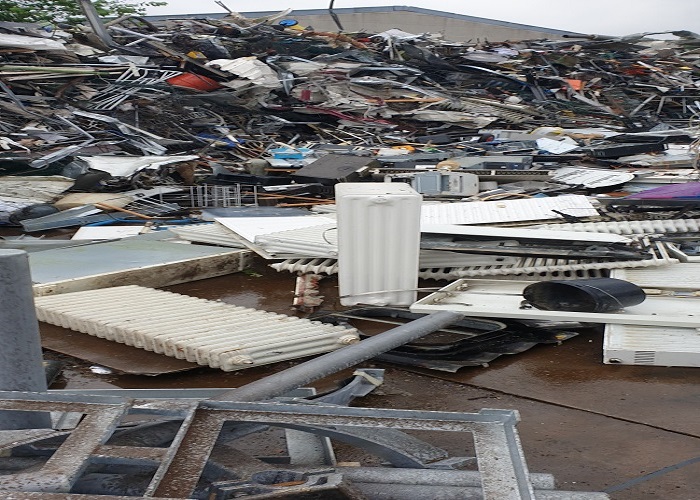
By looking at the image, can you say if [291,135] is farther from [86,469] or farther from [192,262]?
[86,469]

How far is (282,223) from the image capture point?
21.0 feet

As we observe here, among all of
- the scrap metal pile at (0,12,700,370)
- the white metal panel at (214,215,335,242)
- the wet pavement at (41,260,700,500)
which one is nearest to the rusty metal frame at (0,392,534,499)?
the wet pavement at (41,260,700,500)

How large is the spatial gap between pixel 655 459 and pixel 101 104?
11764 millimetres

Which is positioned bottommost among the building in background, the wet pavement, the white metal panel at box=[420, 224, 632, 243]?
the wet pavement

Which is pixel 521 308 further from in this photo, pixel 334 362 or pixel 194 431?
pixel 194 431

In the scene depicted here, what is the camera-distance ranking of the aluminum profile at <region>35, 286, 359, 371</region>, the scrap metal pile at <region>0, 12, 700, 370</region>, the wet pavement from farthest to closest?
the scrap metal pile at <region>0, 12, 700, 370</region>
the aluminum profile at <region>35, 286, 359, 371</region>
the wet pavement

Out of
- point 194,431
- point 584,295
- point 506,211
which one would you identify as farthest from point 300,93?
point 194,431

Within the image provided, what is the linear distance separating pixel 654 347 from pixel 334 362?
161 cm

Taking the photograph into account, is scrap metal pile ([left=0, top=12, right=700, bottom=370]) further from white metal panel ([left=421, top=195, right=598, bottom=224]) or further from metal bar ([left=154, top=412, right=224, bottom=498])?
metal bar ([left=154, top=412, right=224, bottom=498])

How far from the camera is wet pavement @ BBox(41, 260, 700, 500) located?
2.82m

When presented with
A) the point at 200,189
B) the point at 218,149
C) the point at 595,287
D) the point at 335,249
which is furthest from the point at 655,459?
the point at 218,149

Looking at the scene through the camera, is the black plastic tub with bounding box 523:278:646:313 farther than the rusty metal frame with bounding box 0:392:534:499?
Yes

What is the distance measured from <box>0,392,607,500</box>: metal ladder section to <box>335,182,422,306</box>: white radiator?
7.58ft

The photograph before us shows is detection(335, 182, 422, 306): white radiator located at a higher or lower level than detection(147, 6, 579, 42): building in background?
lower
